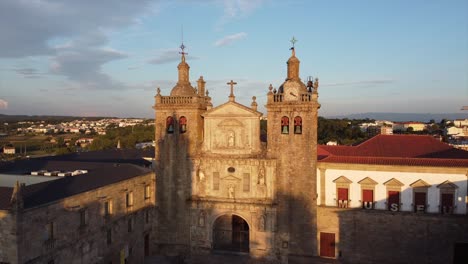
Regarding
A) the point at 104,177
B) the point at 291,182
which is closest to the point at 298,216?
the point at 291,182

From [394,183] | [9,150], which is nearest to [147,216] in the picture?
[394,183]

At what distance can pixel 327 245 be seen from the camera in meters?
33.8

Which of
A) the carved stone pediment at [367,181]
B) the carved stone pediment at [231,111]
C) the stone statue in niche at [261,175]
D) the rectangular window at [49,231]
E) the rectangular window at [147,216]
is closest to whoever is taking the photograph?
the rectangular window at [49,231]

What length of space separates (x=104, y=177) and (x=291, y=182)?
15.5 m

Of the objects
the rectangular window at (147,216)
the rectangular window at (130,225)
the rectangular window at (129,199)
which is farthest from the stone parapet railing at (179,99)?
the rectangular window at (130,225)

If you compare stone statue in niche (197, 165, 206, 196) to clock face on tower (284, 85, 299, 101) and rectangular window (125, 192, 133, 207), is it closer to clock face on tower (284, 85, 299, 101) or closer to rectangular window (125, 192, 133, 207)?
rectangular window (125, 192, 133, 207)

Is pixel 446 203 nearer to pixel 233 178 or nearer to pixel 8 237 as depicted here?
pixel 233 178

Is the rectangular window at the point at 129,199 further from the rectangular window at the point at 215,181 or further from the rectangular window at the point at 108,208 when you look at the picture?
the rectangular window at the point at 215,181

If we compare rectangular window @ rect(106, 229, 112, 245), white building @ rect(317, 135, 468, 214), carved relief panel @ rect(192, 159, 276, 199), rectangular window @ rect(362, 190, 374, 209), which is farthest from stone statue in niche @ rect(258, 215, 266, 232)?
rectangular window @ rect(106, 229, 112, 245)

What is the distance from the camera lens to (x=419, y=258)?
3170 centimetres

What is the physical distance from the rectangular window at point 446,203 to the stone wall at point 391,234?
0.52m

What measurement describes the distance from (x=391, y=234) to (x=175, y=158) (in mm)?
19654

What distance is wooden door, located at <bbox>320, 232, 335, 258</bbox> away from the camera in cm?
3366

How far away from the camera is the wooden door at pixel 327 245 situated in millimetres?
33656
